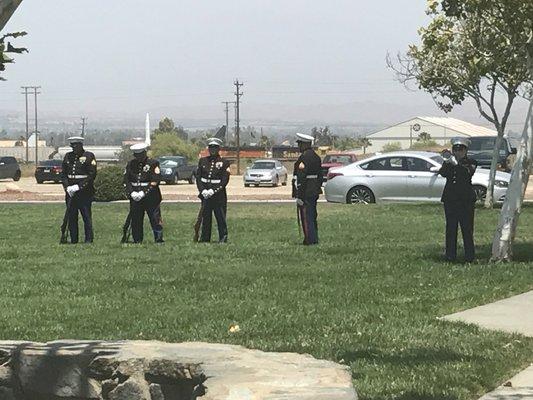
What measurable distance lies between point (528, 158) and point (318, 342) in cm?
516

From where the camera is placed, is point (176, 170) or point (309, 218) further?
point (176, 170)


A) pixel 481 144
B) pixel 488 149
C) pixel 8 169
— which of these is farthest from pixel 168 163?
pixel 488 149

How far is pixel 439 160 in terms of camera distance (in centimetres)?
2316

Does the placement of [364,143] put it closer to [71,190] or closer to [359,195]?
[359,195]

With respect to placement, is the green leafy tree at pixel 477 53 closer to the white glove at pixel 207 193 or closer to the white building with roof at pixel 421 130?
the white glove at pixel 207 193

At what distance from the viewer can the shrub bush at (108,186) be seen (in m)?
28.6

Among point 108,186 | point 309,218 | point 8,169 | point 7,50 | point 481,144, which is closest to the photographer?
point 7,50

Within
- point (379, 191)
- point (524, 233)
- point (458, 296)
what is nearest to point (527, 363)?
point (458, 296)

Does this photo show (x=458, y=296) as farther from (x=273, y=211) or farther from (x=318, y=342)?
(x=273, y=211)

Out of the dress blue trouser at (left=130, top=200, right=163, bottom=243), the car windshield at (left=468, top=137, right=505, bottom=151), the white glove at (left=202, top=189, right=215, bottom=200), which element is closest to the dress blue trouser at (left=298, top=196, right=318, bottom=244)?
the white glove at (left=202, top=189, right=215, bottom=200)

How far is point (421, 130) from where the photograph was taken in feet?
470

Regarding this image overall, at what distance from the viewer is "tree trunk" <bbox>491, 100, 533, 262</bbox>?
1105cm

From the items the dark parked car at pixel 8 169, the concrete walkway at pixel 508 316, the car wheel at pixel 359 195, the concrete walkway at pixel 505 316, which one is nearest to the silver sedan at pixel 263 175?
the dark parked car at pixel 8 169

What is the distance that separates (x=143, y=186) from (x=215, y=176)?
1.04m
